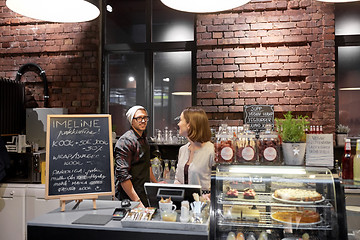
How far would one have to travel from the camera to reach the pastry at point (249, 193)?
→ 7.22ft

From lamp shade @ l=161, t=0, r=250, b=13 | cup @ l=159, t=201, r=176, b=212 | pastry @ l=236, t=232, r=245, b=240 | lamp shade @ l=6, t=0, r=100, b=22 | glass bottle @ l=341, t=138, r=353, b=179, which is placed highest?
lamp shade @ l=6, t=0, r=100, b=22

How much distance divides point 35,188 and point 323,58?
4.23 metres

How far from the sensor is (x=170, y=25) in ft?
16.3

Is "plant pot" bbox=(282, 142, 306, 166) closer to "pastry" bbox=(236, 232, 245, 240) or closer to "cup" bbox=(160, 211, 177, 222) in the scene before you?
"pastry" bbox=(236, 232, 245, 240)

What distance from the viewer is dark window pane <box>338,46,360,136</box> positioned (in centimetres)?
443

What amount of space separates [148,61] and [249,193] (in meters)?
3.19

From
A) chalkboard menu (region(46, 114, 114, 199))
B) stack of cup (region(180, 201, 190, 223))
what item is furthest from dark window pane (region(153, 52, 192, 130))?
stack of cup (region(180, 201, 190, 223))

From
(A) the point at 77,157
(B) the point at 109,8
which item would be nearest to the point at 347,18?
(B) the point at 109,8

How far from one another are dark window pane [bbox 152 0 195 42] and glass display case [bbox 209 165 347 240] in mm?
3075

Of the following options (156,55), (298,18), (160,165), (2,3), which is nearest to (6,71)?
(2,3)

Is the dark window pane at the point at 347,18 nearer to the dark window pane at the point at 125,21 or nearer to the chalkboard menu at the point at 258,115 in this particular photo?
the chalkboard menu at the point at 258,115

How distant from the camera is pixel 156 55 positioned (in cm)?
495

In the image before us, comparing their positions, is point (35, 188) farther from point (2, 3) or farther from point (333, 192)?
point (333, 192)

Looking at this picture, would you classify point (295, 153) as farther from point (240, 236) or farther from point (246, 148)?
point (240, 236)
